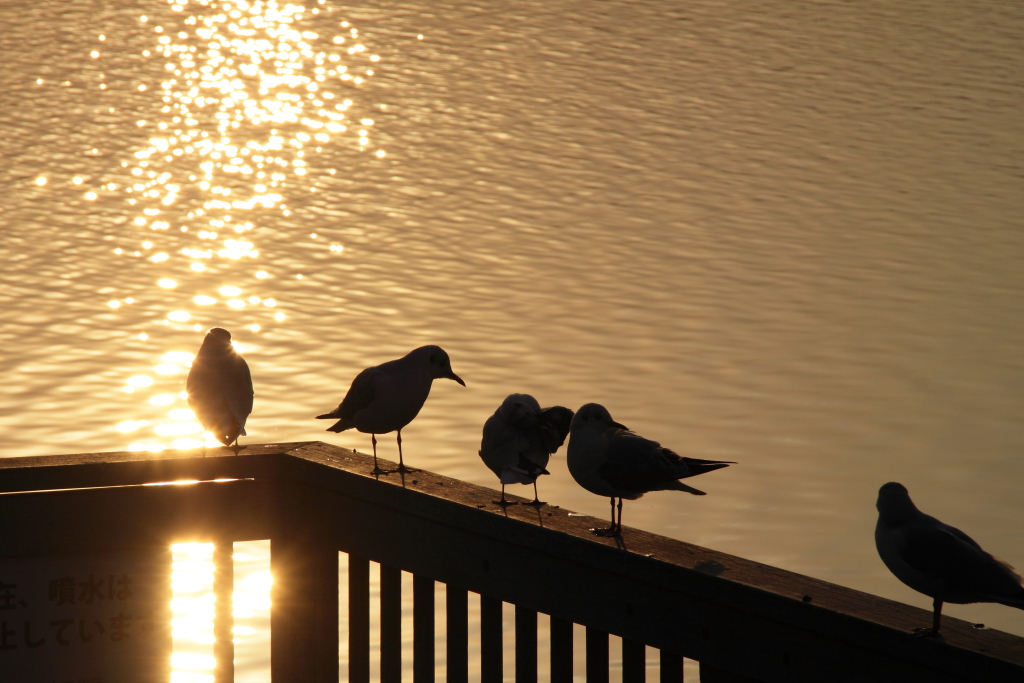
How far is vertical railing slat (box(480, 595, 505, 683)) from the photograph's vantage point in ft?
9.78

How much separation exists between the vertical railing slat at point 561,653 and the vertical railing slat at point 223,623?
843mm

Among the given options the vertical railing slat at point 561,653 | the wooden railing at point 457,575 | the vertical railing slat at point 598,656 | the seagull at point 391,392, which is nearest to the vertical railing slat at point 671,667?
the wooden railing at point 457,575

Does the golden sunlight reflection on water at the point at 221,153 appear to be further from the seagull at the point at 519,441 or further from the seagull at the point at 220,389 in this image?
the seagull at the point at 519,441

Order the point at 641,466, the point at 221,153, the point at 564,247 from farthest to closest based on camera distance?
the point at 221,153 → the point at 564,247 → the point at 641,466

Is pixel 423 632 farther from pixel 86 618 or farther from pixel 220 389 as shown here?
pixel 220 389

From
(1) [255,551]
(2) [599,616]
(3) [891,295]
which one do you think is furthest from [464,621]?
(3) [891,295]

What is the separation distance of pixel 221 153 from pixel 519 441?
15.9 meters

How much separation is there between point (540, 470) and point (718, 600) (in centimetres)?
99

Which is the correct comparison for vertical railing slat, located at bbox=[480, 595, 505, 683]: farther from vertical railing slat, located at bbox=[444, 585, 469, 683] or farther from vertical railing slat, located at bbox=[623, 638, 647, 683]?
vertical railing slat, located at bbox=[623, 638, 647, 683]

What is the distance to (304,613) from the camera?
3.40 m

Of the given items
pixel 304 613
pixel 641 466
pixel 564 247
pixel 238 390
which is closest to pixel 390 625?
pixel 304 613

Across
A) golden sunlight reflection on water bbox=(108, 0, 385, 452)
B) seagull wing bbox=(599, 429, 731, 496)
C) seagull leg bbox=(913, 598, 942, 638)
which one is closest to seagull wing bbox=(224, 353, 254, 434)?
seagull wing bbox=(599, 429, 731, 496)

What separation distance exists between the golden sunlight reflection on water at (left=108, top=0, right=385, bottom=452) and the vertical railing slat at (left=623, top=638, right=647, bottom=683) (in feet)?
10.3

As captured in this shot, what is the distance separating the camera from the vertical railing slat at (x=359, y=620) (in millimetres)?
3291
